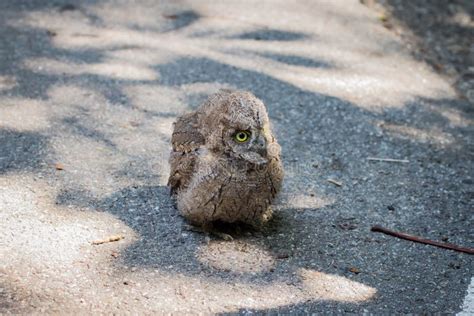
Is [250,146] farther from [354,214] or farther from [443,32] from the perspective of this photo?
[443,32]

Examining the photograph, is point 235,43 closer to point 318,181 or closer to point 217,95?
point 318,181

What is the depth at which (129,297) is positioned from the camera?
3.72m

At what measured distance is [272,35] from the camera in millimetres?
7418

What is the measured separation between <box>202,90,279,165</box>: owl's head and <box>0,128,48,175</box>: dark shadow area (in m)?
1.54

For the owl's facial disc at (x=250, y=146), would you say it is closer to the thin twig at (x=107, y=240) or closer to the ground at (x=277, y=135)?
the ground at (x=277, y=135)

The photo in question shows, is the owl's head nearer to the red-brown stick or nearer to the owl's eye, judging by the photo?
the owl's eye

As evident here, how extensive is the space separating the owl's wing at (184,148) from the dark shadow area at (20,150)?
1151mm

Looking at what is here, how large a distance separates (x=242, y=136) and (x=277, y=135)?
5.70ft

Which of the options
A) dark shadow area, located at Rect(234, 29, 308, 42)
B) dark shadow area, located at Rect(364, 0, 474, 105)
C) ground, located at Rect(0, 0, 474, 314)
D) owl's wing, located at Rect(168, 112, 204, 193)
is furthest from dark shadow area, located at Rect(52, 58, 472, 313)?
dark shadow area, located at Rect(234, 29, 308, 42)

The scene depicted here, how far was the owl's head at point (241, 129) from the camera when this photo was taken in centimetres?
389

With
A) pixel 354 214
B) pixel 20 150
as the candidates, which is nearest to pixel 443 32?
pixel 354 214

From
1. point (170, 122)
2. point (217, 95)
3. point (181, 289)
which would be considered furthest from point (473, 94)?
point (181, 289)

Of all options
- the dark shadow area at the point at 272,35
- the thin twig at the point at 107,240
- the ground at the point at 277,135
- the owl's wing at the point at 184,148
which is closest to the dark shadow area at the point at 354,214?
the ground at the point at 277,135

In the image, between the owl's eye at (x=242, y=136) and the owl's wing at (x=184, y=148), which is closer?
the owl's eye at (x=242, y=136)
